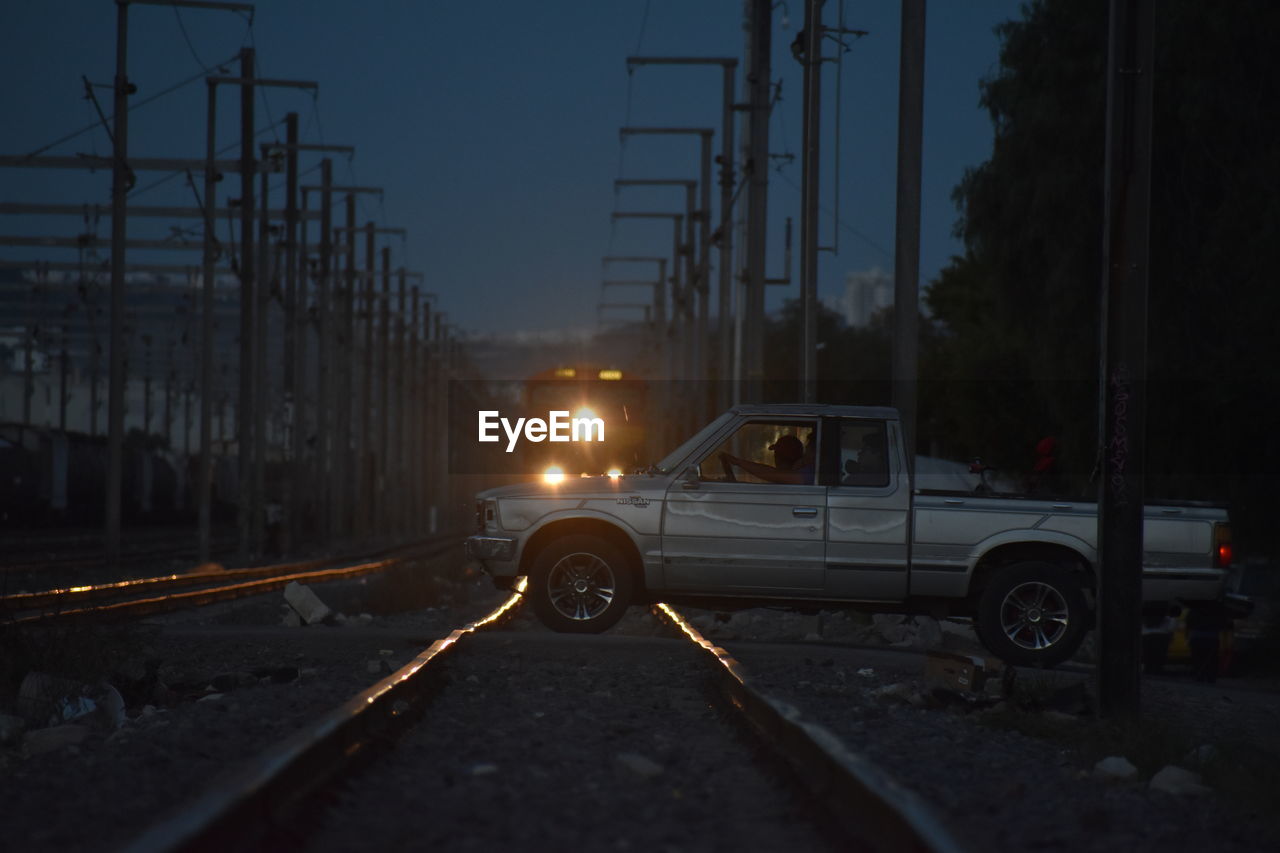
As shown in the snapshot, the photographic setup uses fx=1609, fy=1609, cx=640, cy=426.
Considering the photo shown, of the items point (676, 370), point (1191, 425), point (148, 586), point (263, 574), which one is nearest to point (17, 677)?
point (148, 586)

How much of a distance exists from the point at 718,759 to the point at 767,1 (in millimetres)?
24333

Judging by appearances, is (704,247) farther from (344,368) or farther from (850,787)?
(850,787)

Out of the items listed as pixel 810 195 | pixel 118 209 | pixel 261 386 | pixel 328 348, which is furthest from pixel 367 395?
pixel 810 195

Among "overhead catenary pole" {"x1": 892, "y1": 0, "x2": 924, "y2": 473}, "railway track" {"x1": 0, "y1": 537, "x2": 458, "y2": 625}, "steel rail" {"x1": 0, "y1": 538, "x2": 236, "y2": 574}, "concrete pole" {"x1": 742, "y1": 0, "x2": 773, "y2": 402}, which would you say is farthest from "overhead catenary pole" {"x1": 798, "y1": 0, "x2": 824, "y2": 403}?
"steel rail" {"x1": 0, "y1": 538, "x2": 236, "y2": 574}

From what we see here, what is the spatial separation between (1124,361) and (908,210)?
954 cm

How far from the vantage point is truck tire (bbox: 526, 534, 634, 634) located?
46.3ft

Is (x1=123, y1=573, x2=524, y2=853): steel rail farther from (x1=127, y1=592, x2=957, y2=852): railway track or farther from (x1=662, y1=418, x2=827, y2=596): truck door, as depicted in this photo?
(x1=662, y1=418, x2=827, y2=596): truck door

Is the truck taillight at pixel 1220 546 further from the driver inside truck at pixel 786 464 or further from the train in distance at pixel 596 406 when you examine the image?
the train in distance at pixel 596 406

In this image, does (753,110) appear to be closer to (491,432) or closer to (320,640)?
(320,640)

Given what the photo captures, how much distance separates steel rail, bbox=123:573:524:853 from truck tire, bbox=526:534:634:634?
4502mm

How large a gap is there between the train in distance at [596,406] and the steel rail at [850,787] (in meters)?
29.3

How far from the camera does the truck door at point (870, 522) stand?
13.7 m

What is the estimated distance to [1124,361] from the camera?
1038 cm

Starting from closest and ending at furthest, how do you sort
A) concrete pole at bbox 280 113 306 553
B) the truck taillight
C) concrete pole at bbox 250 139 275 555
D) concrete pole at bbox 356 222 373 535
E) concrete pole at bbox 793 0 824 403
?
1. the truck taillight
2. concrete pole at bbox 793 0 824 403
3. concrete pole at bbox 250 139 275 555
4. concrete pole at bbox 280 113 306 553
5. concrete pole at bbox 356 222 373 535
